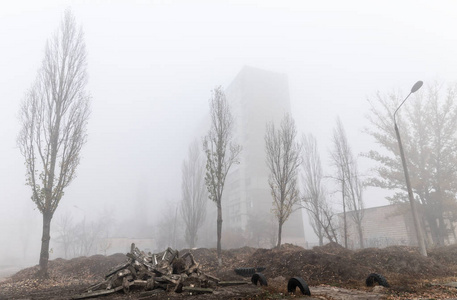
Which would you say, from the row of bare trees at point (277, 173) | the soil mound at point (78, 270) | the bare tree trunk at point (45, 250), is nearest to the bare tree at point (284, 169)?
the row of bare trees at point (277, 173)

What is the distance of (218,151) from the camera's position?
18.9 metres

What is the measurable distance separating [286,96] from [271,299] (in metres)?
79.3

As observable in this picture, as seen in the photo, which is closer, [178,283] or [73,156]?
[178,283]

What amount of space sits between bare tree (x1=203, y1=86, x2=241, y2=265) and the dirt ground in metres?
5.12

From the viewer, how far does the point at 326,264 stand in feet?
39.0

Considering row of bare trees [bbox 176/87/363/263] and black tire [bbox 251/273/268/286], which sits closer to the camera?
black tire [bbox 251/273/268/286]

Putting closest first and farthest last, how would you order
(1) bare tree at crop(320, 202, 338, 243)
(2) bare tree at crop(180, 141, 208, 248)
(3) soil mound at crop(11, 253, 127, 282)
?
(3) soil mound at crop(11, 253, 127, 282) → (1) bare tree at crop(320, 202, 338, 243) → (2) bare tree at crop(180, 141, 208, 248)

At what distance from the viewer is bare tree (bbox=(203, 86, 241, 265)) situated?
18266 millimetres

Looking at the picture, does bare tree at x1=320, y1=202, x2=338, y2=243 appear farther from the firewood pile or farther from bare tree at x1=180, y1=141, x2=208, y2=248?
bare tree at x1=180, y1=141, x2=208, y2=248

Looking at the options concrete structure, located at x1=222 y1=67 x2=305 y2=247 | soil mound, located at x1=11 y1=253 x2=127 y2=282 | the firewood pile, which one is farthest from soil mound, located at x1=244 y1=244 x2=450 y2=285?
concrete structure, located at x1=222 y1=67 x2=305 y2=247

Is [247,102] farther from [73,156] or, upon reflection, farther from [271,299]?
[271,299]

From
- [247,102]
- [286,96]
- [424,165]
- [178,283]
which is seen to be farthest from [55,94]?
[286,96]

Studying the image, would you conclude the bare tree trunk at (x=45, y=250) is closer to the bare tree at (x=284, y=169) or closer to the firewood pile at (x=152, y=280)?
the firewood pile at (x=152, y=280)

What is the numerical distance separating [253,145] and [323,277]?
200ft
